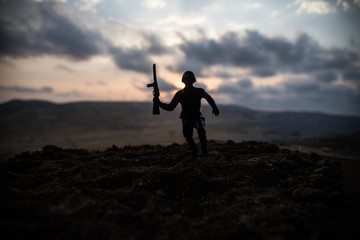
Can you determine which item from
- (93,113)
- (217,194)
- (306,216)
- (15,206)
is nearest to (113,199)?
(15,206)

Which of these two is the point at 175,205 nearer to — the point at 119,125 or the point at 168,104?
the point at 168,104

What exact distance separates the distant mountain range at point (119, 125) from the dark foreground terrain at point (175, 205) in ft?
102

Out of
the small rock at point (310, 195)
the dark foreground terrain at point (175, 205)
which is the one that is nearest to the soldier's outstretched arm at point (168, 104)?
the dark foreground terrain at point (175, 205)

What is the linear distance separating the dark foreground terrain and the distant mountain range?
31.2 meters

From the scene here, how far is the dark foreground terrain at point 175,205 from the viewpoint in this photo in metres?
2.30

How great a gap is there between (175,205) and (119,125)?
174ft

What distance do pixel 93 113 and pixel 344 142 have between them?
235 feet

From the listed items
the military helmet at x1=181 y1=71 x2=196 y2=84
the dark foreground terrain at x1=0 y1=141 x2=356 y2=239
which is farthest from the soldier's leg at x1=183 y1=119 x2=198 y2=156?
the military helmet at x1=181 y1=71 x2=196 y2=84

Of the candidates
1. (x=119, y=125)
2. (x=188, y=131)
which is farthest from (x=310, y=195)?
(x=119, y=125)

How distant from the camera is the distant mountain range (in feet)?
132

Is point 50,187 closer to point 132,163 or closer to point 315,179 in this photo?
point 132,163

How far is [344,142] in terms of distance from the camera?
9.26 meters

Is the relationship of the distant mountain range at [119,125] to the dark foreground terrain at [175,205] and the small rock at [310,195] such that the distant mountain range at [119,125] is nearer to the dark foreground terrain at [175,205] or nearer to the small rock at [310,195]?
the dark foreground terrain at [175,205]

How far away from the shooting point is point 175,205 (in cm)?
296
